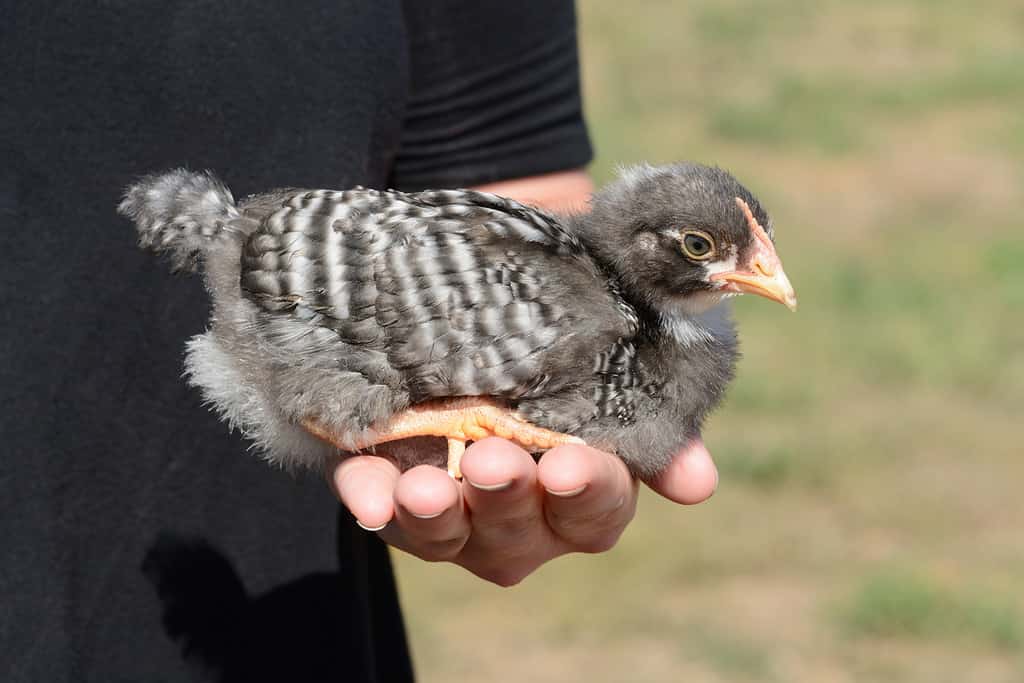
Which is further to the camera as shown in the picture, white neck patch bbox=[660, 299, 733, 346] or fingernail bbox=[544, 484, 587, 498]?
white neck patch bbox=[660, 299, 733, 346]

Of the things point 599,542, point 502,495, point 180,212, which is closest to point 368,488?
point 502,495

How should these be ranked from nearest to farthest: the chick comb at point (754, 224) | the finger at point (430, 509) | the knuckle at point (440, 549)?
the finger at point (430, 509) < the knuckle at point (440, 549) < the chick comb at point (754, 224)

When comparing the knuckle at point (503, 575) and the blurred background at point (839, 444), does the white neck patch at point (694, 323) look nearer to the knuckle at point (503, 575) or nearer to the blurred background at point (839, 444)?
the blurred background at point (839, 444)

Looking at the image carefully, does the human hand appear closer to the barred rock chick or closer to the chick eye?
the barred rock chick

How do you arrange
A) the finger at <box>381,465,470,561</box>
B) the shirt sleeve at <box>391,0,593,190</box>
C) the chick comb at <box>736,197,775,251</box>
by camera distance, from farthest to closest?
the shirt sleeve at <box>391,0,593,190</box>, the chick comb at <box>736,197,775,251</box>, the finger at <box>381,465,470,561</box>

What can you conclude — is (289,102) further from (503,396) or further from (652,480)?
(652,480)

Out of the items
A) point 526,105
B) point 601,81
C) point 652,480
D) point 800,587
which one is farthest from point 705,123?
point 652,480

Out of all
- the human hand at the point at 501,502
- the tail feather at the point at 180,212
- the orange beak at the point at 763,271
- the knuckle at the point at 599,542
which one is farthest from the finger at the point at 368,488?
the orange beak at the point at 763,271

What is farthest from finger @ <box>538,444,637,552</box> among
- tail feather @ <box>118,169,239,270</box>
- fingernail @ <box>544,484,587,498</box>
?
tail feather @ <box>118,169,239,270</box>
